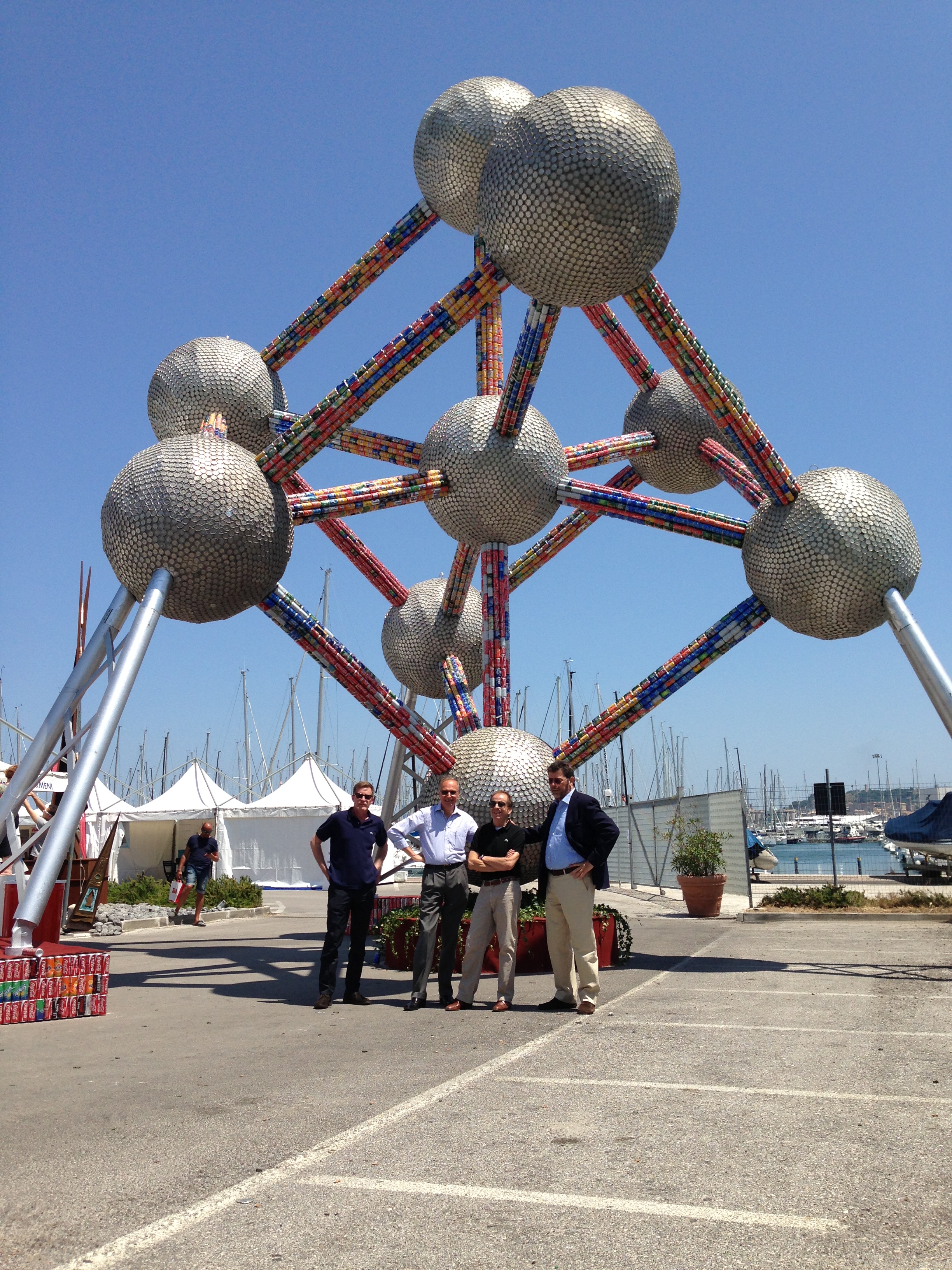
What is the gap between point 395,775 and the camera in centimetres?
1820

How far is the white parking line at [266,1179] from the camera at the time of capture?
3.05m

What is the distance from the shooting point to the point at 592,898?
8.06 meters

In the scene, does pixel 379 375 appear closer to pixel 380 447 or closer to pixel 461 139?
pixel 380 447

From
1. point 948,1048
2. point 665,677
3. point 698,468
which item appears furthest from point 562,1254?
point 698,468

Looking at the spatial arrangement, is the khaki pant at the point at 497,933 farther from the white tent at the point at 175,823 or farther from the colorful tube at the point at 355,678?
the white tent at the point at 175,823

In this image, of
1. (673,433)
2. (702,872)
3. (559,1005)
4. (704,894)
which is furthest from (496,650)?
(702,872)

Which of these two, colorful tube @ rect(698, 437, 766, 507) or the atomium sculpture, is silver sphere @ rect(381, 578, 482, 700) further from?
colorful tube @ rect(698, 437, 766, 507)

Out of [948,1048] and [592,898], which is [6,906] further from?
[948,1048]

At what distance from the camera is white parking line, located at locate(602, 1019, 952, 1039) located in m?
6.71

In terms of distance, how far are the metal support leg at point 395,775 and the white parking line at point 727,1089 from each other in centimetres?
1249

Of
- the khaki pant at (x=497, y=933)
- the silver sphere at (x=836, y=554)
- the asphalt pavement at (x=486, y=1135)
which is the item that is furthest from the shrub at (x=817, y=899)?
the khaki pant at (x=497, y=933)

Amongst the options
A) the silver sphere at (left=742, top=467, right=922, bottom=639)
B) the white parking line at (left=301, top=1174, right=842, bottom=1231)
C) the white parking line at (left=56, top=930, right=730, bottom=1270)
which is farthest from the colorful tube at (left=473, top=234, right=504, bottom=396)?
the white parking line at (left=301, top=1174, right=842, bottom=1231)

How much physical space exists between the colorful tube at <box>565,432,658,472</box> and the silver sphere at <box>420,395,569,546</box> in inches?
41.7

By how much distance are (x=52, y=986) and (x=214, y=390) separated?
8.62 metres
